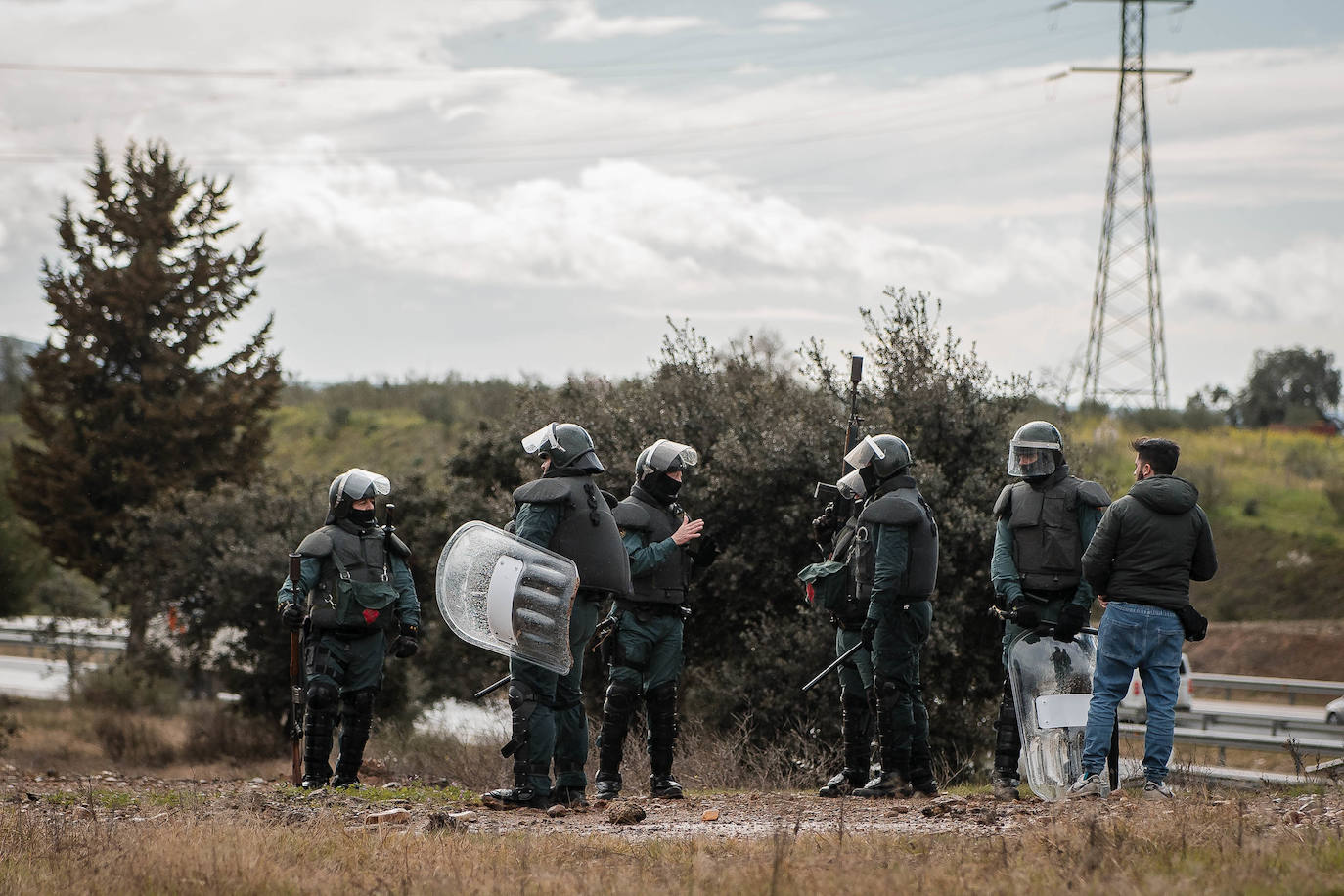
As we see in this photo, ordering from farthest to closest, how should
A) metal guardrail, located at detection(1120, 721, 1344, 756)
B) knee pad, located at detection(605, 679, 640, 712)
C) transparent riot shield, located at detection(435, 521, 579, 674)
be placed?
metal guardrail, located at detection(1120, 721, 1344, 756)
knee pad, located at detection(605, 679, 640, 712)
transparent riot shield, located at detection(435, 521, 579, 674)

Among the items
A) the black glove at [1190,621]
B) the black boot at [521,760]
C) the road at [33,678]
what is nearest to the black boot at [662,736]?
the black boot at [521,760]

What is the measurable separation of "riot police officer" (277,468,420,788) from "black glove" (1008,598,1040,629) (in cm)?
442

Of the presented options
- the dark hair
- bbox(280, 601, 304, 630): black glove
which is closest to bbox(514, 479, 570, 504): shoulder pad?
bbox(280, 601, 304, 630): black glove

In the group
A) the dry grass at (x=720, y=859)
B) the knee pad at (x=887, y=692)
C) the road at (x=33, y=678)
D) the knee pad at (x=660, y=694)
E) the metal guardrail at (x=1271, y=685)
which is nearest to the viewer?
the dry grass at (x=720, y=859)

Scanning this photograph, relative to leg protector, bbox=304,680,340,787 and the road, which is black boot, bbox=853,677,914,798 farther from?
the road

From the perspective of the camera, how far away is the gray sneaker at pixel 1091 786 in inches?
307

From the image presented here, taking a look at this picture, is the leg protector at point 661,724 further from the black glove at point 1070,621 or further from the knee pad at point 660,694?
the black glove at point 1070,621

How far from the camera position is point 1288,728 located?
17.8m

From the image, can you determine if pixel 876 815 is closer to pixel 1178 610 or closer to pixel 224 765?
pixel 1178 610

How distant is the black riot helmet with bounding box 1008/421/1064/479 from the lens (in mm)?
8555

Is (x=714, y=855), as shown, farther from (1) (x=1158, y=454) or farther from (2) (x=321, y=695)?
(2) (x=321, y=695)

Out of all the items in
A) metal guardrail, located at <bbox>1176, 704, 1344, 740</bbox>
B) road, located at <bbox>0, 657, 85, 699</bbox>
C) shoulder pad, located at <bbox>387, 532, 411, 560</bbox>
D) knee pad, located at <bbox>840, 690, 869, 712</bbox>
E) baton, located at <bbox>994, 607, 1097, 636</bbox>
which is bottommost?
road, located at <bbox>0, 657, 85, 699</bbox>

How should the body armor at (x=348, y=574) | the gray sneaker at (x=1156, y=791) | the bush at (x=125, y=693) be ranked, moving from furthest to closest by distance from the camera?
1. the bush at (x=125, y=693)
2. the body armor at (x=348, y=574)
3. the gray sneaker at (x=1156, y=791)

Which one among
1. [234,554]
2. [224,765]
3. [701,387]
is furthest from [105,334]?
[701,387]
